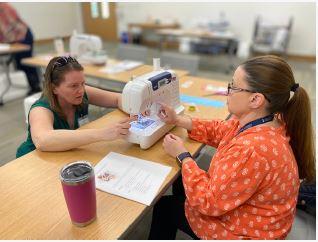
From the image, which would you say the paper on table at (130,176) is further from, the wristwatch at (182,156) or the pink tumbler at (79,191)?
the pink tumbler at (79,191)

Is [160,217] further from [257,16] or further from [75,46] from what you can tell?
[257,16]

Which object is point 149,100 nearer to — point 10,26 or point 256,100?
point 256,100

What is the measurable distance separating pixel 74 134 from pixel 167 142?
0.44m

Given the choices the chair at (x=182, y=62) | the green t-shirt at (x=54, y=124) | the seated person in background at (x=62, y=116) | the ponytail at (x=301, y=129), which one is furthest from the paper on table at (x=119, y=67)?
the ponytail at (x=301, y=129)

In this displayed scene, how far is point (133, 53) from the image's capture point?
367 cm

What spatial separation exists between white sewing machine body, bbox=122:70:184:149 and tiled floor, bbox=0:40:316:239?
382 millimetres

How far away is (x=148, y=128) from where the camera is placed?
1410 millimetres

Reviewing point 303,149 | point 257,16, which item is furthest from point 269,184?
point 257,16

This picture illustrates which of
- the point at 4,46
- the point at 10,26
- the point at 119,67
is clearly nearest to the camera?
the point at 119,67

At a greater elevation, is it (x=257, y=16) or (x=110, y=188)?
(x=257, y=16)

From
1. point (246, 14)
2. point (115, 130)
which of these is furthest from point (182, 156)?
point (246, 14)

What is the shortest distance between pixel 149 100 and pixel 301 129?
0.67 m

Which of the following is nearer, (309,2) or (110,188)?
(110,188)

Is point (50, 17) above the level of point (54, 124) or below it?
above
